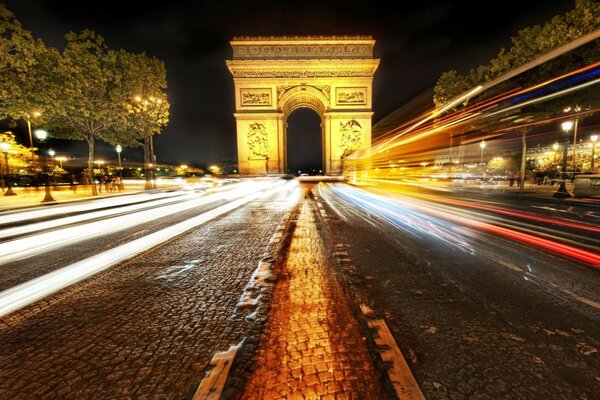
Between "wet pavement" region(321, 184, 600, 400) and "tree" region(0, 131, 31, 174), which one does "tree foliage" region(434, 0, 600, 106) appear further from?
"tree" region(0, 131, 31, 174)

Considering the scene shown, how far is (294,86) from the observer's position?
37375 mm

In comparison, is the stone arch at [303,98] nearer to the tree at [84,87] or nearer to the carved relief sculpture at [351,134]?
the carved relief sculpture at [351,134]

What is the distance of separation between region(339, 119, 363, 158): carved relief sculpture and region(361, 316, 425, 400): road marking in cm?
3672

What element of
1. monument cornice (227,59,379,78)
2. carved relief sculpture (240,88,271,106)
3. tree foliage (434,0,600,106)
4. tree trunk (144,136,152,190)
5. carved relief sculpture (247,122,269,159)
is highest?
monument cornice (227,59,379,78)

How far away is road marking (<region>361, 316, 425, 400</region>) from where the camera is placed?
1.51 meters

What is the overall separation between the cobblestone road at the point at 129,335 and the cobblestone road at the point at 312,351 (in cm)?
33

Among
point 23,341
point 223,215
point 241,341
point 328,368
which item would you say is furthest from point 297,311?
point 223,215

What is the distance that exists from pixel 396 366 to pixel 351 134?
3790 centimetres

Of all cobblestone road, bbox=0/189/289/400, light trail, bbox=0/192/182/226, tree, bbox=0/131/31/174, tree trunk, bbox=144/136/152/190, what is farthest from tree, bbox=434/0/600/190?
tree, bbox=0/131/31/174

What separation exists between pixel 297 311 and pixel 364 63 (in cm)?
3972

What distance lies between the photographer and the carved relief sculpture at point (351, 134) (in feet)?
123

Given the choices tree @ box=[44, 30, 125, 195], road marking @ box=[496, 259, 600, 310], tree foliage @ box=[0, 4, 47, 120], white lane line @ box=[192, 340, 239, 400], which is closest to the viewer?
white lane line @ box=[192, 340, 239, 400]

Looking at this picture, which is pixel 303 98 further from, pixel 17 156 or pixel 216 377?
pixel 216 377

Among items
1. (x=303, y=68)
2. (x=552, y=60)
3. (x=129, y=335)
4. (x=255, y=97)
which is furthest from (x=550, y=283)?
(x=303, y=68)
